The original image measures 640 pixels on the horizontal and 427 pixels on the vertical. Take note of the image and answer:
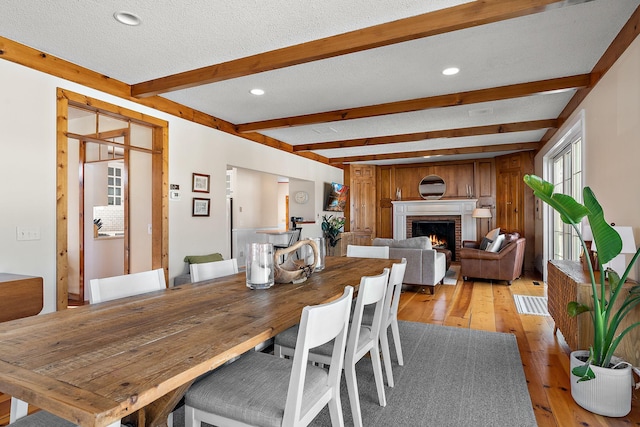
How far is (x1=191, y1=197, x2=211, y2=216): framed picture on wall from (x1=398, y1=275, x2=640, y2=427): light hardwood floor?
280cm

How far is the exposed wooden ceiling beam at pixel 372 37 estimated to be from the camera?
6.96ft

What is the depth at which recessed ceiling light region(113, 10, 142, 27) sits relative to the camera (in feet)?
7.73

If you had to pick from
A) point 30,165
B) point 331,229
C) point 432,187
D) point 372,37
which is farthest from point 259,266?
point 432,187

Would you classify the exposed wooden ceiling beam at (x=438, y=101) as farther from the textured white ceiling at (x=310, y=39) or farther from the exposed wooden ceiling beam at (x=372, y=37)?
the exposed wooden ceiling beam at (x=372, y=37)

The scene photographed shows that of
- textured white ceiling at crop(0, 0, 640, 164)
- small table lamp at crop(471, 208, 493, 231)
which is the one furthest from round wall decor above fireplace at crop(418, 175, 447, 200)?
textured white ceiling at crop(0, 0, 640, 164)

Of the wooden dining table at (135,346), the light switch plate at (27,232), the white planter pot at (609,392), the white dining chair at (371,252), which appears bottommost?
the white planter pot at (609,392)

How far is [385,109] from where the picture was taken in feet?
14.3

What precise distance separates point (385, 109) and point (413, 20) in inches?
79.0

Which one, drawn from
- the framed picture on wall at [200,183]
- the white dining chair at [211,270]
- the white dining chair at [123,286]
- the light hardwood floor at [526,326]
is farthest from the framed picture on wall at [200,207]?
the light hardwood floor at [526,326]

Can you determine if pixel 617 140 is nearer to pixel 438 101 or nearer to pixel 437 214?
pixel 438 101

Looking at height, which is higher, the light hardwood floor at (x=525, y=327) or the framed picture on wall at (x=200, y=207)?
the framed picture on wall at (x=200, y=207)

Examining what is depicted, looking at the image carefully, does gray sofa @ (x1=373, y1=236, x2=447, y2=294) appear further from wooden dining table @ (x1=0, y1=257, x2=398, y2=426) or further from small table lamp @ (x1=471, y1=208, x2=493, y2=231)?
wooden dining table @ (x1=0, y1=257, x2=398, y2=426)

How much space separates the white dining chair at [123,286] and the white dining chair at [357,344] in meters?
0.75

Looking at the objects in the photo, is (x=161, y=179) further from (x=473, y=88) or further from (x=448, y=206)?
(x=448, y=206)
